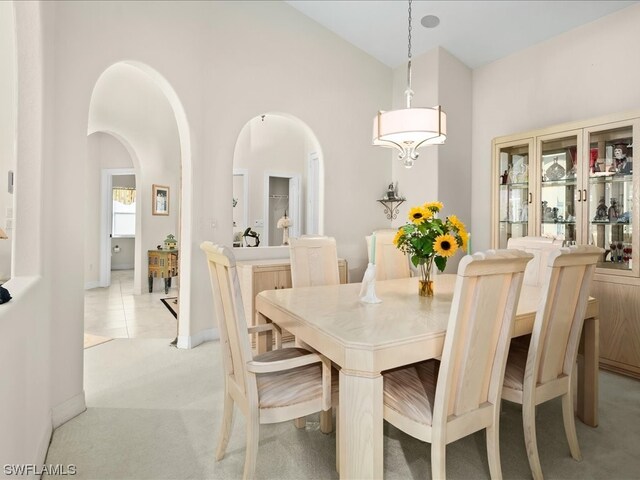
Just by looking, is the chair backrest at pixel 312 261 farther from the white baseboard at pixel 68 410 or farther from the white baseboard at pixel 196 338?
the white baseboard at pixel 68 410

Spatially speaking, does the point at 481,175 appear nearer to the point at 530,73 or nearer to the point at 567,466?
the point at 530,73

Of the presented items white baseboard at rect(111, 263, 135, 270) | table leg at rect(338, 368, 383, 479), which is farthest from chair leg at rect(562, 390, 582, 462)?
white baseboard at rect(111, 263, 135, 270)

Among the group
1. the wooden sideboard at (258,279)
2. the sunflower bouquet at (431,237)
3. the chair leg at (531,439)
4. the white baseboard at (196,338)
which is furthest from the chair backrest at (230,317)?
the white baseboard at (196,338)

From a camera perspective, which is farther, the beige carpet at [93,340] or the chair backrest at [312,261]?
the beige carpet at [93,340]

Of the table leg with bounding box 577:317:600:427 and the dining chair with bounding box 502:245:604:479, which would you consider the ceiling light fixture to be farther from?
the table leg with bounding box 577:317:600:427

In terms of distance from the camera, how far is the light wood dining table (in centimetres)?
136

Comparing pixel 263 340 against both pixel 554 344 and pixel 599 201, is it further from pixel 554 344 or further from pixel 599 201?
pixel 599 201

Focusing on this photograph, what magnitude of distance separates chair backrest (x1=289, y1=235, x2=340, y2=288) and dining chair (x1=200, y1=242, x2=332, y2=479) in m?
1.00

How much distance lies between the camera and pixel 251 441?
158 cm

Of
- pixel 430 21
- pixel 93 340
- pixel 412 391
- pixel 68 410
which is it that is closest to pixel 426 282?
pixel 412 391

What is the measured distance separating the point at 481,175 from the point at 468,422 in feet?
11.3

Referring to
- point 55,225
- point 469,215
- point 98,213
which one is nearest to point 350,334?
point 55,225

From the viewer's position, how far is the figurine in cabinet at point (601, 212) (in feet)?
10.2

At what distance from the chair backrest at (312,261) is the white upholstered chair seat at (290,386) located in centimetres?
99
